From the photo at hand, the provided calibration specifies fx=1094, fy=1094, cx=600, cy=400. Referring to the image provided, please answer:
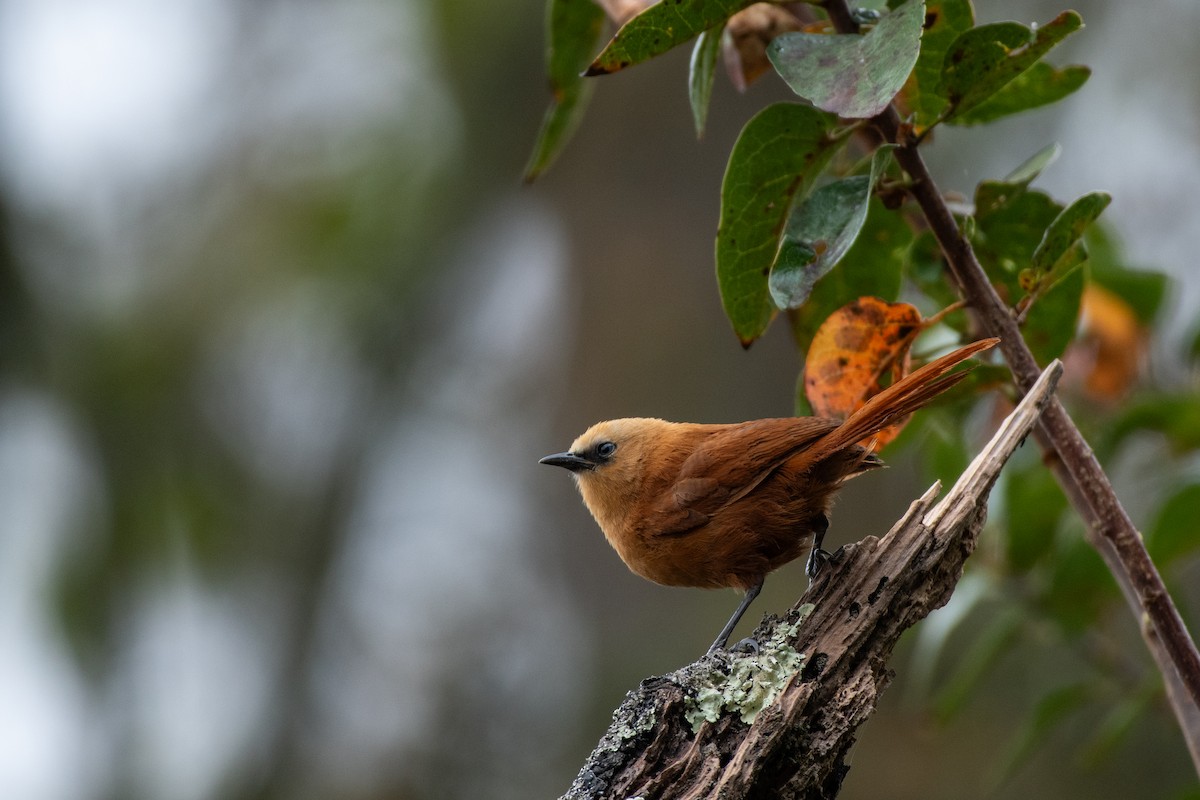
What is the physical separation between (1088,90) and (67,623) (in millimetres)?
8033

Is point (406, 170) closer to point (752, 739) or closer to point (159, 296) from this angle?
point (159, 296)

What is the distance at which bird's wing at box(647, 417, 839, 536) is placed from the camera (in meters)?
2.75

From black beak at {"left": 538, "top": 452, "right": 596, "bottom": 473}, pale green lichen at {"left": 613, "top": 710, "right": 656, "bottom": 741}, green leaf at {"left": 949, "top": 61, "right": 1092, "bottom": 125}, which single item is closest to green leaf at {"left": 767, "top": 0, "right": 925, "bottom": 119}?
green leaf at {"left": 949, "top": 61, "right": 1092, "bottom": 125}

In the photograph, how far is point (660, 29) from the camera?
1806 millimetres

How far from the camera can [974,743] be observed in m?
5.28

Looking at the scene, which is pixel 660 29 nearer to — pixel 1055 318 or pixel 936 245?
pixel 936 245

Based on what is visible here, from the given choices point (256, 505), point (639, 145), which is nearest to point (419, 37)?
point (639, 145)

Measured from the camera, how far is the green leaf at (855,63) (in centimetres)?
161

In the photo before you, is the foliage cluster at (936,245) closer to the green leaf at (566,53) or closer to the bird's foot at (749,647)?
the green leaf at (566,53)

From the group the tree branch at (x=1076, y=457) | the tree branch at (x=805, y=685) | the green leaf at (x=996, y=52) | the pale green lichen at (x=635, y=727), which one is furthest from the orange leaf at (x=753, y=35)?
the pale green lichen at (x=635, y=727)

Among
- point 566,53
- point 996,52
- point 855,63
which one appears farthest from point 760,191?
point 566,53

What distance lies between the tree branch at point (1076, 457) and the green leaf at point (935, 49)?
262mm

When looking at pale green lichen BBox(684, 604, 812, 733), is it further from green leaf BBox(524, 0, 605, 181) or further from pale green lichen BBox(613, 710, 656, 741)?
green leaf BBox(524, 0, 605, 181)

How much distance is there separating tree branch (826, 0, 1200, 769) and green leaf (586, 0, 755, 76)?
22 cm
